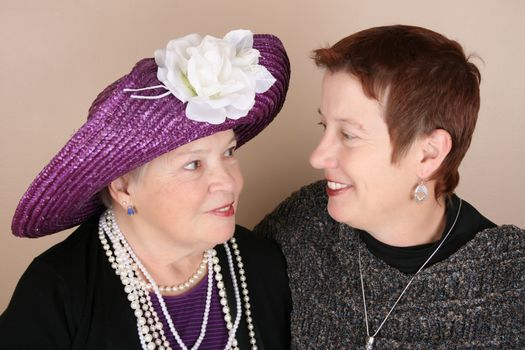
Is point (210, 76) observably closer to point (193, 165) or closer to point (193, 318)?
point (193, 165)

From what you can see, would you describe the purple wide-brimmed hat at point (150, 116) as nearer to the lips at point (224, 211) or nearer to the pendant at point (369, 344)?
the lips at point (224, 211)

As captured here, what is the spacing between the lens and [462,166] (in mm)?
2396

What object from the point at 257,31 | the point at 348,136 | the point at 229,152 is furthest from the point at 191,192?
the point at 257,31

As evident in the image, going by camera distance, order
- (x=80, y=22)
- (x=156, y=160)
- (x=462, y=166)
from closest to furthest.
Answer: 1. (x=156, y=160)
2. (x=80, y=22)
3. (x=462, y=166)

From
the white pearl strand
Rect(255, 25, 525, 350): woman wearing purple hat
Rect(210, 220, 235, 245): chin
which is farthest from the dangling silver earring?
the white pearl strand

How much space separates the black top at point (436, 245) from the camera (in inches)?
68.0

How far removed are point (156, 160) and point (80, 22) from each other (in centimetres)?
76

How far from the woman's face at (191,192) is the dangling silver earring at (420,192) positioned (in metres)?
0.47

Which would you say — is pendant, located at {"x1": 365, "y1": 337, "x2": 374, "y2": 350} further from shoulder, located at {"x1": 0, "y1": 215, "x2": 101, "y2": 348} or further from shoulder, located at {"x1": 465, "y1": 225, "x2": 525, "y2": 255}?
shoulder, located at {"x1": 0, "y1": 215, "x2": 101, "y2": 348}

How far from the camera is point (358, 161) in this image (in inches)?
64.2

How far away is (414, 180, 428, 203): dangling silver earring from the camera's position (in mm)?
1681

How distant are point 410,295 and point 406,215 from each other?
8.2 inches

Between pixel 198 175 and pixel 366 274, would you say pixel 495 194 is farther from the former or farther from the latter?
pixel 198 175

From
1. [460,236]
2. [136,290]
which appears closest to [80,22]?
[136,290]
